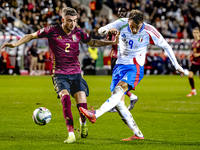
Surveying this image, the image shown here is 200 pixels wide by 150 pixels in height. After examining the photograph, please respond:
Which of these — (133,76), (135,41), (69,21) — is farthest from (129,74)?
(69,21)

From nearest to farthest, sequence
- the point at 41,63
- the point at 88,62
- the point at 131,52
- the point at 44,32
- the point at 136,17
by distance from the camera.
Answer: the point at 136,17 → the point at 44,32 → the point at 131,52 → the point at 41,63 → the point at 88,62

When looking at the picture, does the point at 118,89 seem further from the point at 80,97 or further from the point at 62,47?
the point at 62,47

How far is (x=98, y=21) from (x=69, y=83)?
20751 millimetres

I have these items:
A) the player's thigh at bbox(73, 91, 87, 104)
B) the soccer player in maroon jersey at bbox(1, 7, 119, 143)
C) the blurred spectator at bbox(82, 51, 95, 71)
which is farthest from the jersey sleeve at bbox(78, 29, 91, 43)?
the blurred spectator at bbox(82, 51, 95, 71)

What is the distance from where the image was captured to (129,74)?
5.79 meters

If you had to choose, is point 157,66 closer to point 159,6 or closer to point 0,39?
point 159,6

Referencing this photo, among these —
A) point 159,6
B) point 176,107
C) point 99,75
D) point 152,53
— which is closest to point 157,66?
point 152,53

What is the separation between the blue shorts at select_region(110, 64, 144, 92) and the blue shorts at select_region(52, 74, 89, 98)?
0.52 metres

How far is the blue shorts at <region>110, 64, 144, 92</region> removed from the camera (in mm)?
5754

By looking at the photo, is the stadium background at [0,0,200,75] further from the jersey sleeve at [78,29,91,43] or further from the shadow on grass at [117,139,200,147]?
the shadow on grass at [117,139,200,147]

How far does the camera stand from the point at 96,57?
23.4 m

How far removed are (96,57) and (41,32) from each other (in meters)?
17.7

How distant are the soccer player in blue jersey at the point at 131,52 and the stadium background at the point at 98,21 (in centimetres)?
1643

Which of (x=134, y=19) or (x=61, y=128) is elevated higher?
(x=134, y=19)
